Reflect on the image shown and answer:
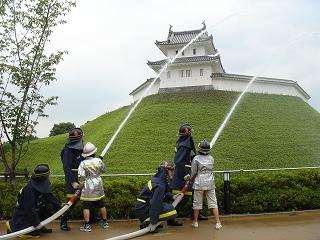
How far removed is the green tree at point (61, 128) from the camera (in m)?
41.7

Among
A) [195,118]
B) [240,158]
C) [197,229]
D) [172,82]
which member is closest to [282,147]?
[240,158]

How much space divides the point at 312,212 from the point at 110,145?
17.8 meters

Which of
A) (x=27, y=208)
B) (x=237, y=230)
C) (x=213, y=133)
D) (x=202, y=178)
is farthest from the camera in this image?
(x=213, y=133)

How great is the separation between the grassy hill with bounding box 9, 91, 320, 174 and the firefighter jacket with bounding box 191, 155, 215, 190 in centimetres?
1285

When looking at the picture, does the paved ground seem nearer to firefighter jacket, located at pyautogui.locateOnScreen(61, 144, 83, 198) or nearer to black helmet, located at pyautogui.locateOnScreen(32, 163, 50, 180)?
firefighter jacket, located at pyautogui.locateOnScreen(61, 144, 83, 198)

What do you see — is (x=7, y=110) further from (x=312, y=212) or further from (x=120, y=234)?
(x=312, y=212)

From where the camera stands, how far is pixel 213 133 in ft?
88.9

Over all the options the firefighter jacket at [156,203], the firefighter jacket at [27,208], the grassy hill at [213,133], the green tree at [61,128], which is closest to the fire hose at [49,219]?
the firefighter jacket at [27,208]

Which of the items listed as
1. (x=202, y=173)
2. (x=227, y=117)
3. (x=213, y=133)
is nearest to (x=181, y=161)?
(x=202, y=173)

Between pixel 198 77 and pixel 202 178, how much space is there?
29.8 meters

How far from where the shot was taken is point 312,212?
9273 mm

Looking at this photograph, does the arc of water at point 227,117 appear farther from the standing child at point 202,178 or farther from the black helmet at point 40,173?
the black helmet at point 40,173

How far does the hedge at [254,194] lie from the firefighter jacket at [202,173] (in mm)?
1314

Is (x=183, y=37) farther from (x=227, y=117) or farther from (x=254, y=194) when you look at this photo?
(x=254, y=194)
